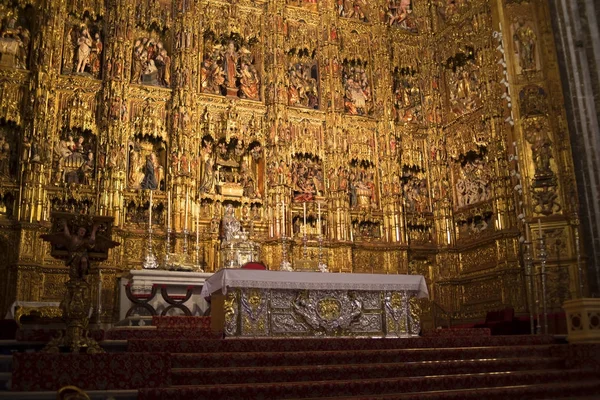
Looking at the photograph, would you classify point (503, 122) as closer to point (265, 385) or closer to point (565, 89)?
point (565, 89)

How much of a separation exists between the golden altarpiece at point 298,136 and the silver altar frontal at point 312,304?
4683 mm

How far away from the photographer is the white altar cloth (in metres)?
9.10

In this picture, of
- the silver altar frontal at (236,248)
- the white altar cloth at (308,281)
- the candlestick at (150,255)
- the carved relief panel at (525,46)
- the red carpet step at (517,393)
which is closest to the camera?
the red carpet step at (517,393)

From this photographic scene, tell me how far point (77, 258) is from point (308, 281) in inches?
138

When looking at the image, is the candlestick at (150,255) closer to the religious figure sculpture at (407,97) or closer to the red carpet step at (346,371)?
the red carpet step at (346,371)

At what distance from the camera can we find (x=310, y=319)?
961 cm

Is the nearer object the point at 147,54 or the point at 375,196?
the point at 147,54

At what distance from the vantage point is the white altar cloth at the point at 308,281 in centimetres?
910

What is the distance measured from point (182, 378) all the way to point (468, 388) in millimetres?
3625

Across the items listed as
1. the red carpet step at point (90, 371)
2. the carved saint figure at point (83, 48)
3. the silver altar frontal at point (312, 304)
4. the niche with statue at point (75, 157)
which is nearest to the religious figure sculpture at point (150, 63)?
the carved saint figure at point (83, 48)

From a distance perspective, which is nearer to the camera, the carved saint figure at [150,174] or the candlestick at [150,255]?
the candlestick at [150,255]

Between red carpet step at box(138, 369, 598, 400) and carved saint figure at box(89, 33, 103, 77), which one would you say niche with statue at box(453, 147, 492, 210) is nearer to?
red carpet step at box(138, 369, 598, 400)

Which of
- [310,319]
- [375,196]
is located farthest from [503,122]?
[310,319]

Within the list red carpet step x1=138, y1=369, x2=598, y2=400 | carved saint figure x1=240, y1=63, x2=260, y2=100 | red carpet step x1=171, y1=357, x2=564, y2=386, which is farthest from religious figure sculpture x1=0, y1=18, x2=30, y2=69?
red carpet step x1=138, y1=369, x2=598, y2=400
